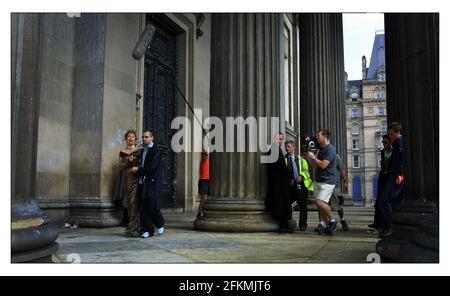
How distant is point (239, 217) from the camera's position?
6973 mm

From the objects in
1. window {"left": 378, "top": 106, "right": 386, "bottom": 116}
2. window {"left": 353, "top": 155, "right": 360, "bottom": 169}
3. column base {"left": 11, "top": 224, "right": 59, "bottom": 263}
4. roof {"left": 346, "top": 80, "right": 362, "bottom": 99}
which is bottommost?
column base {"left": 11, "top": 224, "right": 59, "bottom": 263}

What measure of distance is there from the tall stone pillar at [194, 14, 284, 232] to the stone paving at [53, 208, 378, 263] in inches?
17.0

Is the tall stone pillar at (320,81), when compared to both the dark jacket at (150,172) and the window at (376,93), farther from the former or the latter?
the window at (376,93)

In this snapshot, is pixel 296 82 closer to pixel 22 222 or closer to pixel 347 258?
pixel 347 258

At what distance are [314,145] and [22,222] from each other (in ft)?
16.7

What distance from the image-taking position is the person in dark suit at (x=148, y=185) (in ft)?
21.1

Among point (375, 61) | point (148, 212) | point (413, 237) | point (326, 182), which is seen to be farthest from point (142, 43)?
point (375, 61)

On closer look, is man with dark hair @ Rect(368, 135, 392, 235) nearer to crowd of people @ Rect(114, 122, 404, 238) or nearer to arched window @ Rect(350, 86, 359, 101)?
Answer: crowd of people @ Rect(114, 122, 404, 238)

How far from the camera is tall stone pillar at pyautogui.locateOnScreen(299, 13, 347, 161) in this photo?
14.9m

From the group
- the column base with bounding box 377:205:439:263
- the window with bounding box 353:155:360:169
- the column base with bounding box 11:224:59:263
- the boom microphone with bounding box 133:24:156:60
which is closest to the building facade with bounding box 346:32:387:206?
the window with bounding box 353:155:360:169

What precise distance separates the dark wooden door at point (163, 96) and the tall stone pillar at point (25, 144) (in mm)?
7408

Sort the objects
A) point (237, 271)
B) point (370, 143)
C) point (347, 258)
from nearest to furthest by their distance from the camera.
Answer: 1. point (237, 271)
2. point (347, 258)
3. point (370, 143)

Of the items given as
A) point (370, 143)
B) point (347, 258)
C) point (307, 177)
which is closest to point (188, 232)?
point (307, 177)

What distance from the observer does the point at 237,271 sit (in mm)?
3078
